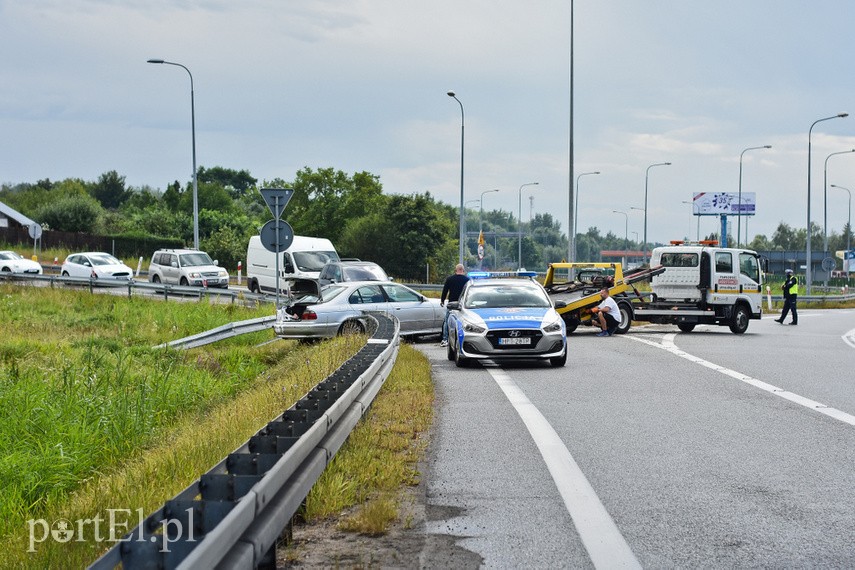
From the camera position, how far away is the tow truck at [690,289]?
91.9ft

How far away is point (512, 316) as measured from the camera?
17.2m

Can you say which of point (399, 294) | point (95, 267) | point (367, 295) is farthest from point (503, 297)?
point (95, 267)

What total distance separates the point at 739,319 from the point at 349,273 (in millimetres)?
11057

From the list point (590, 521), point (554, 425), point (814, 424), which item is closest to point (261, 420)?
point (554, 425)

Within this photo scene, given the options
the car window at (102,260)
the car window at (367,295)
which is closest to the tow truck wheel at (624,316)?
the car window at (367,295)

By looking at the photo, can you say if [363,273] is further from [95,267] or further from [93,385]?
[95,267]

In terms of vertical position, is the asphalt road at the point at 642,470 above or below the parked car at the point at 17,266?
below

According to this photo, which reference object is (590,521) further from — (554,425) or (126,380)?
(126,380)

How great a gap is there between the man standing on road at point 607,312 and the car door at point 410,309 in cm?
465

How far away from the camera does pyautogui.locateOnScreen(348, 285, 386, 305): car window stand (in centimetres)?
2209

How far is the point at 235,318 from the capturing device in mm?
28328

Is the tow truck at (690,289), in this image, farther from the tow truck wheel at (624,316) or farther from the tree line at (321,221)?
the tree line at (321,221)

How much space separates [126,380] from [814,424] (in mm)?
10396

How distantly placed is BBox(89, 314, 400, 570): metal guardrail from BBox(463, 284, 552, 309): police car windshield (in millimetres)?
11266
